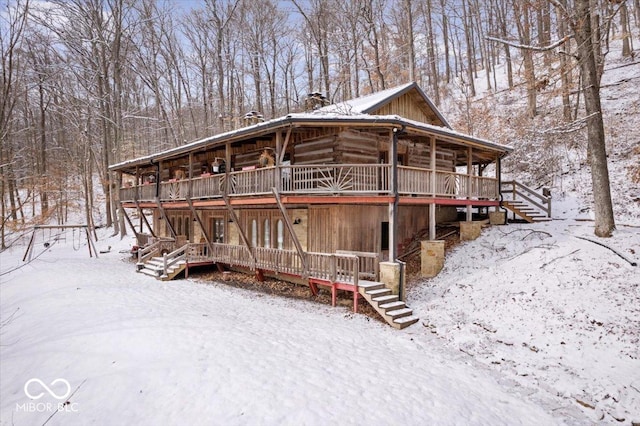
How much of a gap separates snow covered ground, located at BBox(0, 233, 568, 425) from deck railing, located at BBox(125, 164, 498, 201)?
4.57 metres

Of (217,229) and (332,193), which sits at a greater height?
(332,193)

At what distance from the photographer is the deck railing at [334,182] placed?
12680mm

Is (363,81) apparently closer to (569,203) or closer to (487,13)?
(487,13)

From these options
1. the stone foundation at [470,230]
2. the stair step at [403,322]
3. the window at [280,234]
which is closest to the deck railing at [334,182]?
the stone foundation at [470,230]

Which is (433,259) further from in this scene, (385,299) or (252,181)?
(252,181)

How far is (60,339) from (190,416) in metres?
5.80

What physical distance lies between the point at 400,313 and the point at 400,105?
11.4 meters

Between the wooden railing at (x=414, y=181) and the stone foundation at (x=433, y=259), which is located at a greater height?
the wooden railing at (x=414, y=181)

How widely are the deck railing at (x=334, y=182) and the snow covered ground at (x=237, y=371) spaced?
15.0 ft

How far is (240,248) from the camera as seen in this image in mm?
16594

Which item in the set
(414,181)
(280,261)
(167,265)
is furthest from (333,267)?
(167,265)

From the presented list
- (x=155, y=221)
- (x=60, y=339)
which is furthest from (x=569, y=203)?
(x=155, y=221)

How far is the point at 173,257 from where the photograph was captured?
61.1 feet

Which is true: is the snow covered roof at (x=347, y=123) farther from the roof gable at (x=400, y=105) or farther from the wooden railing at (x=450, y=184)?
the wooden railing at (x=450, y=184)
